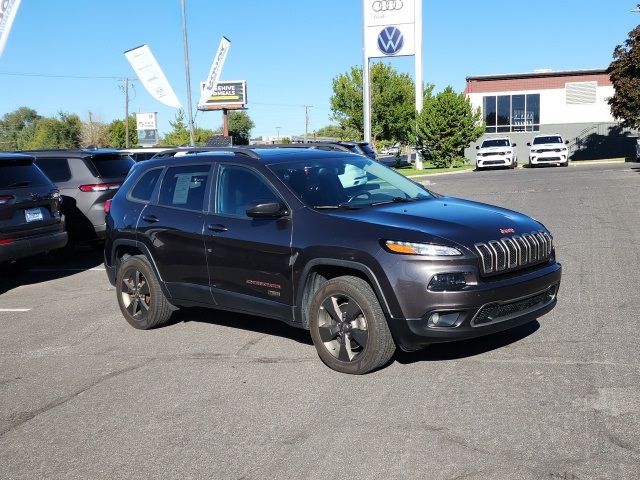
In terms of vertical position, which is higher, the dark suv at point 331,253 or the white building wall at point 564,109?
the white building wall at point 564,109

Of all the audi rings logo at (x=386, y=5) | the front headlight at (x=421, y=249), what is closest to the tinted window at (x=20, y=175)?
the front headlight at (x=421, y=249)

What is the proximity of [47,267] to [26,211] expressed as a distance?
257 centimetres

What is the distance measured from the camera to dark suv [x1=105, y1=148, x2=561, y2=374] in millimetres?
4992

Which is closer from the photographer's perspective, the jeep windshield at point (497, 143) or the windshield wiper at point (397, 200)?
the windshield wiper at point (397, 200)

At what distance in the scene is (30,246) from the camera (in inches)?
377

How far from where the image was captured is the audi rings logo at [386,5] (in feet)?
132

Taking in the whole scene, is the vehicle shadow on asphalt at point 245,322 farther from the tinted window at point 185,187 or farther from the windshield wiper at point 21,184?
the windshield wiper at point 21,184

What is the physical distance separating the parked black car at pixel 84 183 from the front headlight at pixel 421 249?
7.89 meters

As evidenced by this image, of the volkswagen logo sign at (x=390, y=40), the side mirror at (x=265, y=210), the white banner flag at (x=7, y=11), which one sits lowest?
the side mirror at (x=265, y=210)

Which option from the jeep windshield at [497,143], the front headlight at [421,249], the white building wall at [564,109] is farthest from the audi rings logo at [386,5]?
the front headlight at [421,249]

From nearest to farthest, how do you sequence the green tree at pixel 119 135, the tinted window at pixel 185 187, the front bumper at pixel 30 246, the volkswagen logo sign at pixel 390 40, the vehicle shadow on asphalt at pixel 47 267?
1. the tinted window at pixel 185 187
2. the front bumper at pixel 30 246
3. the vehicle shadow on asphalt at pixel 47 267
4. the volkswagen logo sign at pixel 390 40
5. the green tree at pixel 119 135

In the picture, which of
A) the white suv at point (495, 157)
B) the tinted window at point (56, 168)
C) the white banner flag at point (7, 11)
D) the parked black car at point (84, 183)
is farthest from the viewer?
the white suv at point (495, 157)

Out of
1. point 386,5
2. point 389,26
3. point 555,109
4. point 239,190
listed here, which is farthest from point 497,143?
point 239,190

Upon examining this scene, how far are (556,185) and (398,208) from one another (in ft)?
61.5
